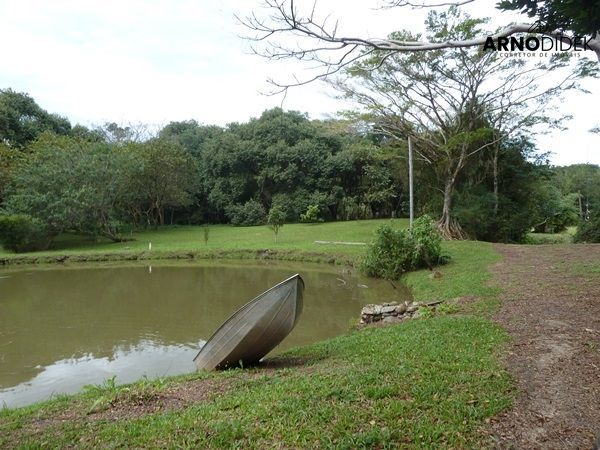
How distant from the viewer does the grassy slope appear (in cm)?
323

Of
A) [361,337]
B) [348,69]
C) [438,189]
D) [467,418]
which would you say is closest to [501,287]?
[361,337]

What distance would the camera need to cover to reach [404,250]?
1373 centimetres

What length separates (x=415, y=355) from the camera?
5156 millimetres

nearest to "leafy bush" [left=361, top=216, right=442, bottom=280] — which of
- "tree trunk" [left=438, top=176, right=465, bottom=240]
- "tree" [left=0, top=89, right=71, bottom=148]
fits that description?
"tree trunk" [left=438, top=176, right=465, bottom=240]

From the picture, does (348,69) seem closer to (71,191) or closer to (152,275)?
(152,275)

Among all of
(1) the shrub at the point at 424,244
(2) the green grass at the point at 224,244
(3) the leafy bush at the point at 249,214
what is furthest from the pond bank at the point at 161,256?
(3) the leafy bush at the point at 249,214

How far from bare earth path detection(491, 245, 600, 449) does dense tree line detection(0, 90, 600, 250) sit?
39.7 feet

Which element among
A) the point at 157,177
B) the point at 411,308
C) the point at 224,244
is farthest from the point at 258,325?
the point at 157,177

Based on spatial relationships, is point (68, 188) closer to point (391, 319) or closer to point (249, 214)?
point (249, 214)

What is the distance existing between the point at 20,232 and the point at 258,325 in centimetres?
2152

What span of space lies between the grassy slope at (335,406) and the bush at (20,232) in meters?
20.6

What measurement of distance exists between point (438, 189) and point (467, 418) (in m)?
20.2

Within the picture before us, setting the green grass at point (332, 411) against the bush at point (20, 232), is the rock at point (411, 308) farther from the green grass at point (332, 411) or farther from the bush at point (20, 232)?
the bush at point (20, 232)

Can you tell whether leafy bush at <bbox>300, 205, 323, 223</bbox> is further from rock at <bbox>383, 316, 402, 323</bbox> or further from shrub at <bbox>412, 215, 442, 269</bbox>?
rock at <bbox>383, 316, 402, 323</bbox>
